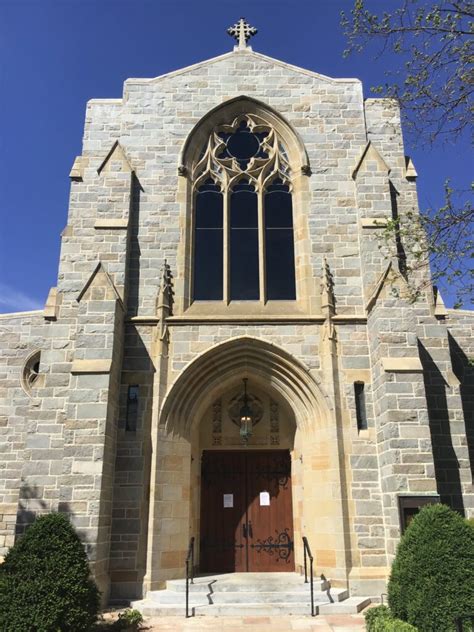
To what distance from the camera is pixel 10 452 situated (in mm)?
14289

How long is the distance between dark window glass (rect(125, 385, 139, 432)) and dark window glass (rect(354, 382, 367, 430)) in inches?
170

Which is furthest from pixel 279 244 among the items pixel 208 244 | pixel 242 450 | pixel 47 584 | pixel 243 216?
pixel 47 584

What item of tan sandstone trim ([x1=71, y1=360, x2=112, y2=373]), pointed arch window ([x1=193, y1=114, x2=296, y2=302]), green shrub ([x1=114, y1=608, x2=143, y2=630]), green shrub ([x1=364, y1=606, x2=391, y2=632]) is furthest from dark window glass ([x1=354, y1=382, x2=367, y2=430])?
green shrub ([x1=114, y1=608, x2=143, y2=630])

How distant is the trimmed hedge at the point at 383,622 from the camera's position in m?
6.61

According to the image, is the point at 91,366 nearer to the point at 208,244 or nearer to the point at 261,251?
the point at 208,244

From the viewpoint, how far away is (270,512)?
11.9 meters

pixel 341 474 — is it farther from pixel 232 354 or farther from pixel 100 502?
pixel 100 502

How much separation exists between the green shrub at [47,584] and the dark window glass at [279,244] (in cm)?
659

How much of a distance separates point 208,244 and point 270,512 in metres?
5.98

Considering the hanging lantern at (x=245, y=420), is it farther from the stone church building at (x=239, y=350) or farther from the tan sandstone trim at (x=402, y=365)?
the tan sandstone trim at (x=402, y=365)

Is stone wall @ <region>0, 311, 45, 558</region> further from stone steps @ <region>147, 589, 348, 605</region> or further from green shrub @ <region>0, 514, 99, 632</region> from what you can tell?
green shrub @ <region>0, 514, 99, 632</region>

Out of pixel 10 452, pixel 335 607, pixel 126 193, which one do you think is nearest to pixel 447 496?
pixel 335 607

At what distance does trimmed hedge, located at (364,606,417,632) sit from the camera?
6.61 m

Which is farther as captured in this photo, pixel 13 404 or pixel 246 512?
pixel 13 404
